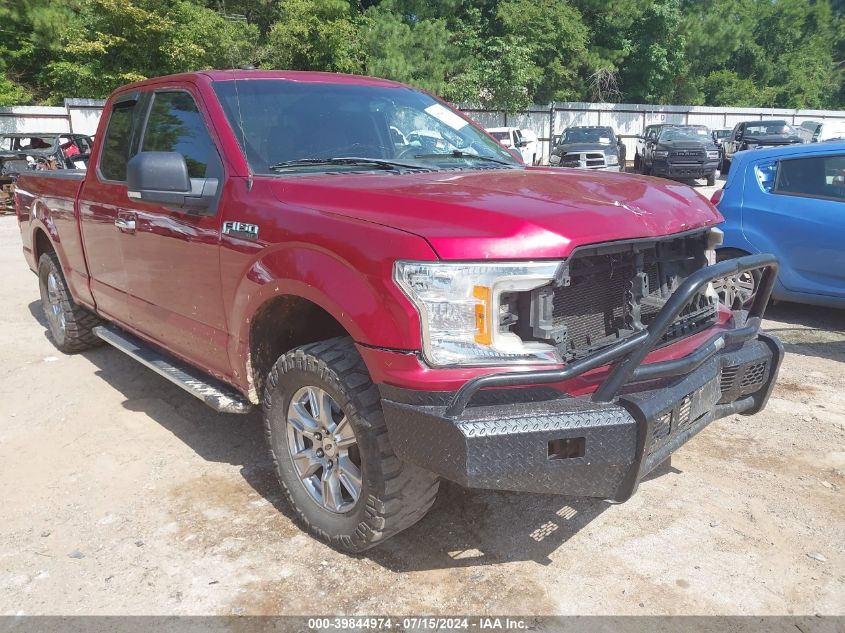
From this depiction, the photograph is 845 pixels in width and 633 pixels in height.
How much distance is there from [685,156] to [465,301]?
19421 mm

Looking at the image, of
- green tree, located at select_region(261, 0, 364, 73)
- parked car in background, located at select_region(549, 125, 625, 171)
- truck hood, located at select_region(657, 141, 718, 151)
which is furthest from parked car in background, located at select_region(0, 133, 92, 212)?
truck hood, located at select_region(657, 141, 718, 151)

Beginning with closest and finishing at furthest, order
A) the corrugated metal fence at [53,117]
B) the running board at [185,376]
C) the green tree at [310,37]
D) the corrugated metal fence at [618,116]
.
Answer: the running board at [185,376] → the corrugated metal fence at [53,117] → the green tree at [310,37] → the corrugated metal fence at [618,116]

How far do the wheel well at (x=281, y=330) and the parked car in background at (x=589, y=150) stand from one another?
54.0 ft

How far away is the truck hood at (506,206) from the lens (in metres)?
2.35

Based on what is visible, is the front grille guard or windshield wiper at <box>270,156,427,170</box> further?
windshield wiper at <box>270,156,427,170</box>

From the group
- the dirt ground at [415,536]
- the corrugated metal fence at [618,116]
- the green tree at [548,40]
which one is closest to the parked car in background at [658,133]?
the corrugated metal fence at [618,116]

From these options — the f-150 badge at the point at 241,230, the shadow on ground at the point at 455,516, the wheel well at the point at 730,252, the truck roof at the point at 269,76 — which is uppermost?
the truck roof at the point at 269,76

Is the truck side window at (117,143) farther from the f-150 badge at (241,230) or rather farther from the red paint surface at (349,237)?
the f-150 badge at (241,230)

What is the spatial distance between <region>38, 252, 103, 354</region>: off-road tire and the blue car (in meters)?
5.07

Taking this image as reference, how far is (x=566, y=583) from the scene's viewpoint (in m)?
2.76

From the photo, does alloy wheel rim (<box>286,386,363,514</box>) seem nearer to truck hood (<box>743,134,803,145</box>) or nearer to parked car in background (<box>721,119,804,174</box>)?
parked car in background (<box>721,119,804,174</box>)

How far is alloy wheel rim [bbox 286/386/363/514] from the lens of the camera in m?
2.81

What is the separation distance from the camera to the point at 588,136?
21.9 meters

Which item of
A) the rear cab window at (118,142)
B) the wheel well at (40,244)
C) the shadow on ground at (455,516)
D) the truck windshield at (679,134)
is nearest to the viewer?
the shadow on ground at (455,516)
